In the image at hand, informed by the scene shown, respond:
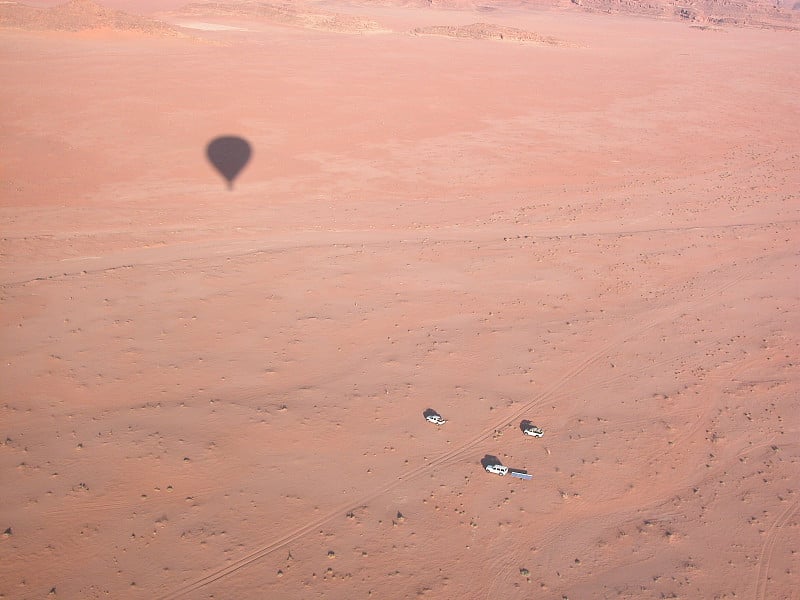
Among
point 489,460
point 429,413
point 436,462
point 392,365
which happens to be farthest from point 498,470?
point 392,365

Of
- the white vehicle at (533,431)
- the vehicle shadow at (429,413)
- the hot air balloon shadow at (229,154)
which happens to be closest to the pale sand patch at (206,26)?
the hot air balloon shadow at (229,154)

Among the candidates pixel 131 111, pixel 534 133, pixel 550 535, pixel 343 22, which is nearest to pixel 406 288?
pixel 550 535

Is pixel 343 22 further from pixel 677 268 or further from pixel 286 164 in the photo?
pixel 677 268

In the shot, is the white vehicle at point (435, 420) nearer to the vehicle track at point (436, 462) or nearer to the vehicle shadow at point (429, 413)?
the vehicle shadow at point (429, 413)

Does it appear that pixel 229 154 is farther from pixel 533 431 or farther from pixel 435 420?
pixel 533 431

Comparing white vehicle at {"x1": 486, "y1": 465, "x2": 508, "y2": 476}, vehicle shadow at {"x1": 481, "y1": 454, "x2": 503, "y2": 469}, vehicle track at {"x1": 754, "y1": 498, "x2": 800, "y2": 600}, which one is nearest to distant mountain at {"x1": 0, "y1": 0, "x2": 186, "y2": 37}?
vehicle shadow at {"x1": 481, "y1": 454, "x2": 503, "y2": 469}
